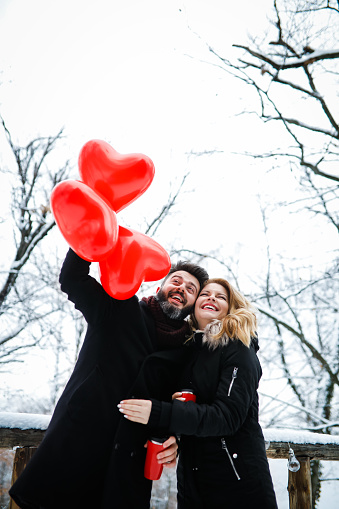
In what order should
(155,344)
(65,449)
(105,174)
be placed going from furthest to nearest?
(155,344)
(105,174)
(65,449)

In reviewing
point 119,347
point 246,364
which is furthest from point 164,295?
point 246,364

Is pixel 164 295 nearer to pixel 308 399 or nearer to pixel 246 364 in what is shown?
pixel 246 364

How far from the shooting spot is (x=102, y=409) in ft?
5.93

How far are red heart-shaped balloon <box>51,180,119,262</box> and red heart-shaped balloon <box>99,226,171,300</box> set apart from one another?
0.70 ft

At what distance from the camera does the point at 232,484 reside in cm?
182

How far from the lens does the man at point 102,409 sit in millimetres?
1669

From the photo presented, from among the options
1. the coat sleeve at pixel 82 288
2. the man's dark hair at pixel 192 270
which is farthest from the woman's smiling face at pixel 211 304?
the coat sleeve at pixel 82 288

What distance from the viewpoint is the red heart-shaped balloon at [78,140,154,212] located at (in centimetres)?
194

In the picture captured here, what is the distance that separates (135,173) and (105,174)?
0.18 meters

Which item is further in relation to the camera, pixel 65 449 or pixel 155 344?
pixel 155 344

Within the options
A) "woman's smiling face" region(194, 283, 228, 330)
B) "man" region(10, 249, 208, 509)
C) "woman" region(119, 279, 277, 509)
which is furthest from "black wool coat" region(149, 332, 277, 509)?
"woman's smiling face" region(194, 283, 228, 330)

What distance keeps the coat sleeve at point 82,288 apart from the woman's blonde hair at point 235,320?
0.74 meters

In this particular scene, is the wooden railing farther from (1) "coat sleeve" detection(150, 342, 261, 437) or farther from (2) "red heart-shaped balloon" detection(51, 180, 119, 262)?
(2) "red heart-shaped balloon" detection(51, 180, 119, 262)

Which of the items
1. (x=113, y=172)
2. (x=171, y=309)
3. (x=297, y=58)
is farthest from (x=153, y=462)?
(x=297, y=58)
